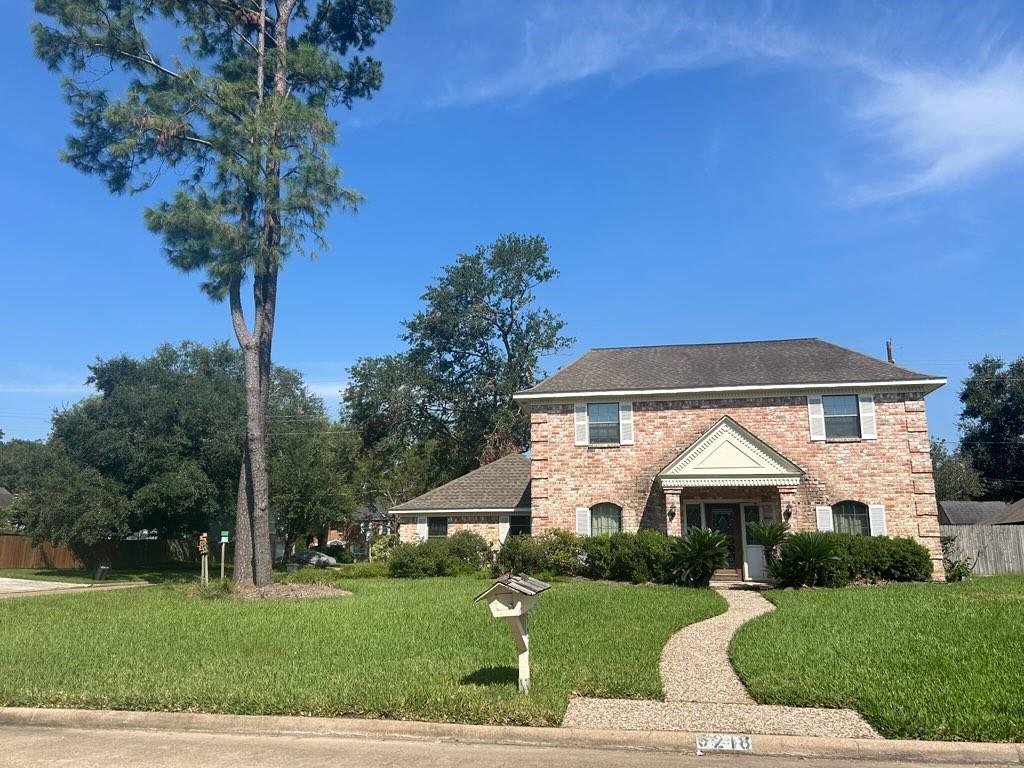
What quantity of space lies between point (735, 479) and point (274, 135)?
15.4 metres

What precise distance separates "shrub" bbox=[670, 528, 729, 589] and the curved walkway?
32.6 feet

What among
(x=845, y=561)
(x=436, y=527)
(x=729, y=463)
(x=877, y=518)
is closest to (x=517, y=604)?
(x=845, y=561)

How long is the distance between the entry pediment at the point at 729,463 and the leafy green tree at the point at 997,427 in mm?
38413

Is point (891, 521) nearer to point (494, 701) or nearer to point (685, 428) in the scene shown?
point (685, 428)

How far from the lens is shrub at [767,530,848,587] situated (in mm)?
18000

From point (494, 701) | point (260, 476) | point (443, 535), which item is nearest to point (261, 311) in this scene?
point (260, 476)

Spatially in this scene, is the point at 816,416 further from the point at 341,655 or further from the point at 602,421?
the point at 341,655

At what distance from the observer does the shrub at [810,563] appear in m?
18.0

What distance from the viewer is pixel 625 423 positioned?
77.3 feet

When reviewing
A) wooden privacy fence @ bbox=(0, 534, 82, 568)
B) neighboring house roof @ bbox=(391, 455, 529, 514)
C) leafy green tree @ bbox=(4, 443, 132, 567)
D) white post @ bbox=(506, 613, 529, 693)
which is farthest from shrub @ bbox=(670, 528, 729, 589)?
wooden privacy fence @ bbox=(0, 534, 82, 568)

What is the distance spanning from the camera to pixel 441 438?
46062 mm

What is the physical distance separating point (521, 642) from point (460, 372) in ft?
130

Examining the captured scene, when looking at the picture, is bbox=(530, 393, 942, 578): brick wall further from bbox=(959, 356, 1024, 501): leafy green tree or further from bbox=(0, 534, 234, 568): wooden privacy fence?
bbox=(959, 356, 1024, 501): leafy green tree

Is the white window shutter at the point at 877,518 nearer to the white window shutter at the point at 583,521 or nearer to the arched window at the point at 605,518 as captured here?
the arched window at the point at 605,518
